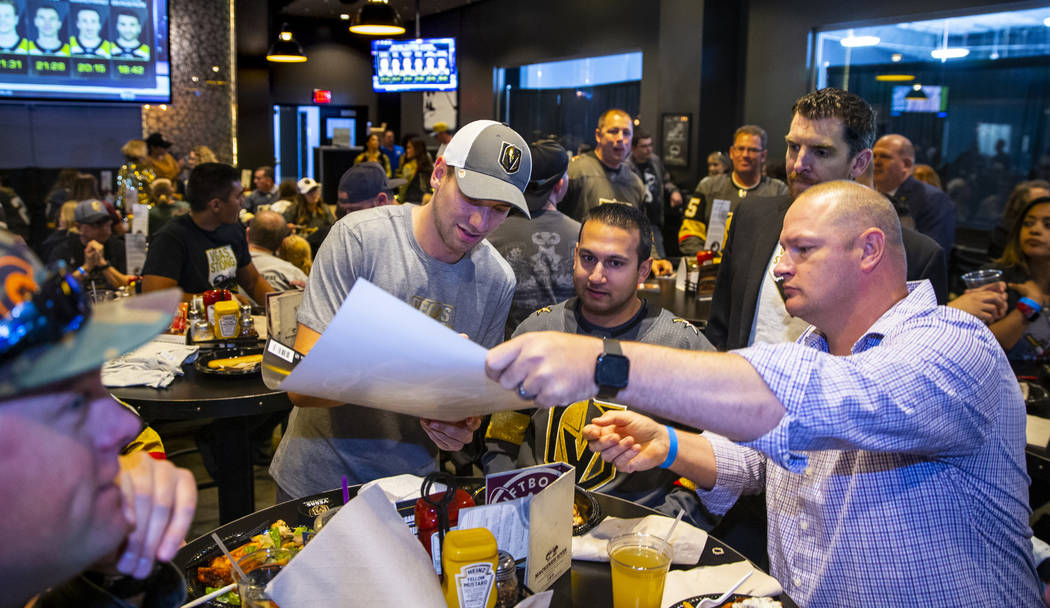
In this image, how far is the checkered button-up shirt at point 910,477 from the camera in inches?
46.3

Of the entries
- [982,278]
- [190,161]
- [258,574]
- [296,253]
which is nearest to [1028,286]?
[982,278]

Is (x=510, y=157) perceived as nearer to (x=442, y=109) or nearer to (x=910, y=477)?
(x=910, y=477)

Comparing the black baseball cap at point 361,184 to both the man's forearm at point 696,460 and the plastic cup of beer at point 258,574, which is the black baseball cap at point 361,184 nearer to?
the man's forearm at point 696,460

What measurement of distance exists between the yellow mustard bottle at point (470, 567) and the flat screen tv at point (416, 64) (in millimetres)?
11390

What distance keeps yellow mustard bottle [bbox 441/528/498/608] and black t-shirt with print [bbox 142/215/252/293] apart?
312cm

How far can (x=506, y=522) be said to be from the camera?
1.46 m

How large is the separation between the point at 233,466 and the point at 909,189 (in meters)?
4.94

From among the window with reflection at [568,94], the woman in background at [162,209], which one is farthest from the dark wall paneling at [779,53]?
the woman in background at [162,209]

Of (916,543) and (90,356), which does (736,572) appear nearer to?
(916,543)

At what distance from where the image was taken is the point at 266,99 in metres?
15.5

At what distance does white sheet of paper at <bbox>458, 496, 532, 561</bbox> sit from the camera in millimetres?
1406

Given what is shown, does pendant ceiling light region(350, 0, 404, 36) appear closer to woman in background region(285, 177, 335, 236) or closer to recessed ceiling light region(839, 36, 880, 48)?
woman in background region(285, 177, 335, 236)

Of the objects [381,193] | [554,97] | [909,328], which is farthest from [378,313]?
[554,97]

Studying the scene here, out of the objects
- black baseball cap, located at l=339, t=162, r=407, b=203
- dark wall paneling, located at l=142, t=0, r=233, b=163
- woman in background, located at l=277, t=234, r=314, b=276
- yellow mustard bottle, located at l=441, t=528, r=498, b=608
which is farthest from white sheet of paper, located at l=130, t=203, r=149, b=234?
dark wall paneling, located at l=142, t=0, r=233, b=163
